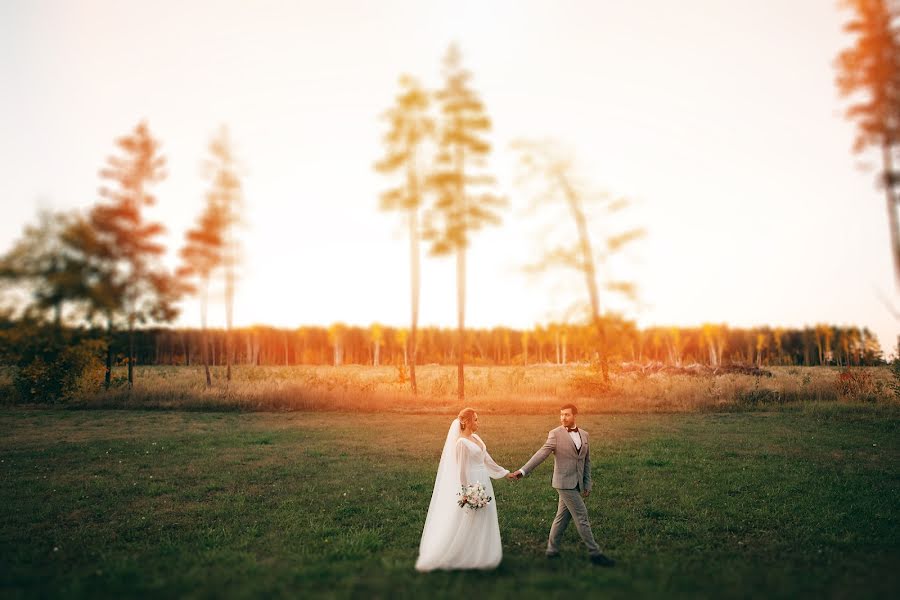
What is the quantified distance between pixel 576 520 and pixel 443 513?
2118mm

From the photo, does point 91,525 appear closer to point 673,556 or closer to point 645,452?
point 673,556

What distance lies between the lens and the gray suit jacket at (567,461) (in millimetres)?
8594

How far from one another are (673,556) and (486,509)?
312cm

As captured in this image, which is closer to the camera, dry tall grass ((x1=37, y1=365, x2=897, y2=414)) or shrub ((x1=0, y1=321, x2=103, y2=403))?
shrub ((x1=0, y1=321, x2=103, y2=403))

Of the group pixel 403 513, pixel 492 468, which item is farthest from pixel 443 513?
pixel 403 513

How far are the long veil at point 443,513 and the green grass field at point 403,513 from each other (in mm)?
380

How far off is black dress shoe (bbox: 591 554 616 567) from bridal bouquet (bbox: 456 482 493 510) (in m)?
1.89

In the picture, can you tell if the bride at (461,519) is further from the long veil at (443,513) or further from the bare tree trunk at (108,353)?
the bare tree trunk at (108,353)

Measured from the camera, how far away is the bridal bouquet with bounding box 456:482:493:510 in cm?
798

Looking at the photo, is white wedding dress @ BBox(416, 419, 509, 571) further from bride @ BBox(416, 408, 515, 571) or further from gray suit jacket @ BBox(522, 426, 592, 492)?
gray suit jacket @ BBox(522, 426, 592, 492)

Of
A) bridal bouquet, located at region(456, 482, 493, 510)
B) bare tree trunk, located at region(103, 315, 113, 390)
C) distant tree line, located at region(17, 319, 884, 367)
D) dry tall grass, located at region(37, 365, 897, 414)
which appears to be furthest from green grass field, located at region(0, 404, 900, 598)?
distant tree line, located at region(17, 319, 884, 367)

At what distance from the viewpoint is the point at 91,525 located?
1038 centimetres

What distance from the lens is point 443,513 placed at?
8.15 metres

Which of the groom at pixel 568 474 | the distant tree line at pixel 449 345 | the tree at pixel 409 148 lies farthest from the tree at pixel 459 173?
the distant tree line at pixel 449 345
